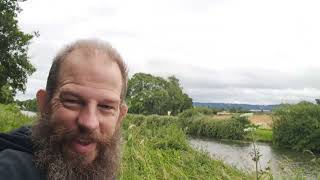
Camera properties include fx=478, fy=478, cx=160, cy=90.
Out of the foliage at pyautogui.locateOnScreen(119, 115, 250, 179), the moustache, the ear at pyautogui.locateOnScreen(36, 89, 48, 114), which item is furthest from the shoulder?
the foliage at pyautogui.locateOnScreen(119, 115, 250, 179)

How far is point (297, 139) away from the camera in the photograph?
166 ft

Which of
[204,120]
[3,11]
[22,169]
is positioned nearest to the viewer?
[22,169]

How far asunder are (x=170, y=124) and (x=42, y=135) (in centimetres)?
Answer: 952

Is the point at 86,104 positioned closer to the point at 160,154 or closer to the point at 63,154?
the point at 63,154

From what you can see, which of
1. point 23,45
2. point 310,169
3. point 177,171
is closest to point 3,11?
point 23,45

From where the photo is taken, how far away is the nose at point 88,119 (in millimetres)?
1906

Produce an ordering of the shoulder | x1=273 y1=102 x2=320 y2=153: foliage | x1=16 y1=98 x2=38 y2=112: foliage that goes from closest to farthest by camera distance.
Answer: the shoulder
x1=16 y1=98 x2=38 y2=112: foliage
x1=273 y1=102 x2=320 y2=153: foliage

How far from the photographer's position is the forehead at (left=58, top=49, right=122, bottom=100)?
6.60ft

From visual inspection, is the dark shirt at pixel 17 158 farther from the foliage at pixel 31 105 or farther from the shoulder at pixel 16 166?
the foliage at pixel 31 105

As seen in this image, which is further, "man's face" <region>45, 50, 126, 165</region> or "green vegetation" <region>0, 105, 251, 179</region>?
"green vegetation" <region>0, 105, 251, 179</region>

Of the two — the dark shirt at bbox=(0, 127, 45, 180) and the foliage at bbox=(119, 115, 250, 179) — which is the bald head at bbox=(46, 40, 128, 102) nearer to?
the dark shirt at bbox=(0, 127, 45, 180)

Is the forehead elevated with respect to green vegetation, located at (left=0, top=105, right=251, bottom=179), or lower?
elevated

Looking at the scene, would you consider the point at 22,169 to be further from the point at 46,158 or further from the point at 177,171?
the point at 177,171

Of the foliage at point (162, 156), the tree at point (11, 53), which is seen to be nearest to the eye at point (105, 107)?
the foliage at point (162, 156)
